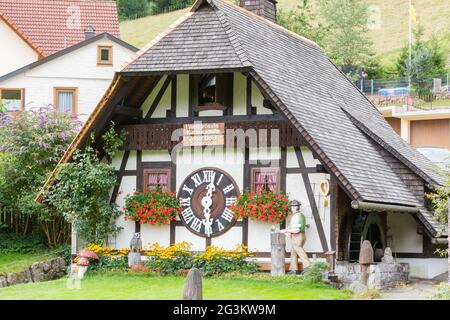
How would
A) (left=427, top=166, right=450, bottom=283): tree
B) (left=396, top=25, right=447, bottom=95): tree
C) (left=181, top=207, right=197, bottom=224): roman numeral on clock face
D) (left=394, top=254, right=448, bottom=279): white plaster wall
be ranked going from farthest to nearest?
(left=396, top=25, right=447, bottom=95): tree
(left=394, top=254, right=448, bottom=279): white plaster wall
(left=181, top=207, right=197, bottom=224): roman numeral on clock face
(left=427, top=166, right=450, bottom=283): tree

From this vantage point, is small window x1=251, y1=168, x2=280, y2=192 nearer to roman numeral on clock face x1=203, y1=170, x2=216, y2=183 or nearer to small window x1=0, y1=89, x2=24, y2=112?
roman numeral on clock face x1=203, y1=170, x2=216, y2=183

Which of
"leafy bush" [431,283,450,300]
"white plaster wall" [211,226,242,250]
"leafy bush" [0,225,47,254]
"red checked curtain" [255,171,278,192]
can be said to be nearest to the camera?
"leafy bush" [431,283,450,300]

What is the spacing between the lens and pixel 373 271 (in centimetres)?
2259

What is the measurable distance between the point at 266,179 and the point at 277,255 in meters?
2.04

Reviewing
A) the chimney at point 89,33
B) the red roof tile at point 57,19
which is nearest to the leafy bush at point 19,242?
the chimney at point 89,33

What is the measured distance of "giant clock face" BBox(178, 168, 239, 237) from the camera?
2427 cm

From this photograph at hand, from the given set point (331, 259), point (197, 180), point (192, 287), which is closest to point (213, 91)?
point (197, 180)

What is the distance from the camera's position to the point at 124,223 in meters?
25.3

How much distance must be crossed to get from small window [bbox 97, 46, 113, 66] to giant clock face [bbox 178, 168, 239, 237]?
1554cm

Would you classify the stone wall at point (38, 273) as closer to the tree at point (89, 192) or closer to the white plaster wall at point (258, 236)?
the tree at point (89, 192)

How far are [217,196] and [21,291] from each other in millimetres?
5172

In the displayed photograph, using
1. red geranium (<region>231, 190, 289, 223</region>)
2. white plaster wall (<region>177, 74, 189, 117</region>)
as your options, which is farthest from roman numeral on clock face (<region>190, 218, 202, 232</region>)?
white plaster wall (<region>177, 74, 189, 117</region>)

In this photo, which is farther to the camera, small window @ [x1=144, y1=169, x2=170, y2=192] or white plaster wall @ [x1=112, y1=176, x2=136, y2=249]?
white plaster wall @ [x1=112, y1=176, x2=136, y2=249]
